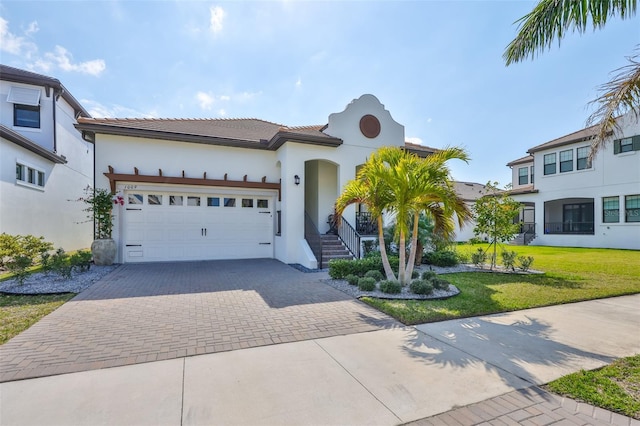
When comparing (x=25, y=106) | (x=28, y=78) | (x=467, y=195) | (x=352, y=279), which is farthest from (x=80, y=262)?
(x=467, y=195)

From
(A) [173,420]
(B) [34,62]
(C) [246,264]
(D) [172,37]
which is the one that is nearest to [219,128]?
(D) [172,37]

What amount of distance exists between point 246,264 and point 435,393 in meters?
9.15

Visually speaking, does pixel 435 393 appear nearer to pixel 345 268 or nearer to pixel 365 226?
pixel 345 268

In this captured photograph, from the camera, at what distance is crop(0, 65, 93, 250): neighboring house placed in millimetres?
11320

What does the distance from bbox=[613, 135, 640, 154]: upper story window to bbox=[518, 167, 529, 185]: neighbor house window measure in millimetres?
8582

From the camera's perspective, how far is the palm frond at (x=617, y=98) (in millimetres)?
5030

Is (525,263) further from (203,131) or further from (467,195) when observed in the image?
(467,195)

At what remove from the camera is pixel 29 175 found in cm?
1257

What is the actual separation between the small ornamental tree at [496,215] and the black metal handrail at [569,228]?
14971 mm

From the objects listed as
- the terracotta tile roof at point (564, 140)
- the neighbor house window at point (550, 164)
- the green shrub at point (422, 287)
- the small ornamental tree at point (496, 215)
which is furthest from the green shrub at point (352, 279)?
the neighbor house window at point (550, 164)

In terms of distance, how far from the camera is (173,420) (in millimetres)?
2643

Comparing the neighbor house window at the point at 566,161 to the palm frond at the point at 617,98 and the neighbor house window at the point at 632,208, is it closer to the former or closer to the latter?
the neighbor house window at the point at 632,208

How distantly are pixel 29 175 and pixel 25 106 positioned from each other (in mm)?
4524

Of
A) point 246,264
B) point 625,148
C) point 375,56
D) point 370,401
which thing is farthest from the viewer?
point 625,148
